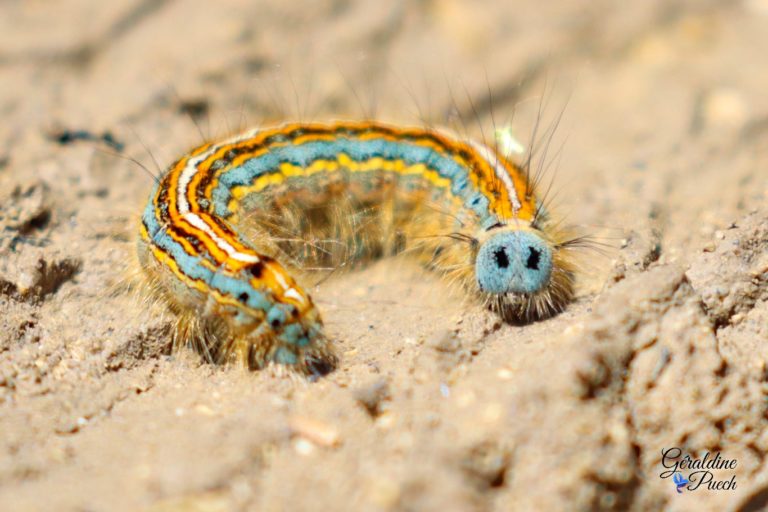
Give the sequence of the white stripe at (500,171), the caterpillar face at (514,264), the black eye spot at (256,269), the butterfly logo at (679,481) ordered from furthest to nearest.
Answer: the white stripe at (500,171)
the caterpillar face at (514,264)
the black eye spot at (256,269)
the butterfly logo at (679,481)

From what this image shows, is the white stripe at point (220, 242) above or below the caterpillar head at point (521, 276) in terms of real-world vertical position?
above

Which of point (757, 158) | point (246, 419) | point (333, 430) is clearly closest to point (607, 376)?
point (333, 430)

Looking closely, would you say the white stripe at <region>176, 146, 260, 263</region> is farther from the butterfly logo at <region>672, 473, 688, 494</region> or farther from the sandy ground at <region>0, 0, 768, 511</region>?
the butterfly logo at <region>672, 473, 688, 494</region>

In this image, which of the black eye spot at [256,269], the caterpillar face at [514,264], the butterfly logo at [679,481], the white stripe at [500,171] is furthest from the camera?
the white stripe at [500,171]

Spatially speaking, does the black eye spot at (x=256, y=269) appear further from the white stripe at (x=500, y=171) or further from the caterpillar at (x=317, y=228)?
the white stripe at (x=500, y=171)

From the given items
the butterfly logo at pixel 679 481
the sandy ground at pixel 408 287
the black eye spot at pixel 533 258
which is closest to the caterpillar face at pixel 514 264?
the black eye spot at pixel 533 258

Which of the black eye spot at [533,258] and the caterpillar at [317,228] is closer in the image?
the caterpillar at [317,228]

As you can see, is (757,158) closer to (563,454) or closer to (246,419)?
(563,454)
